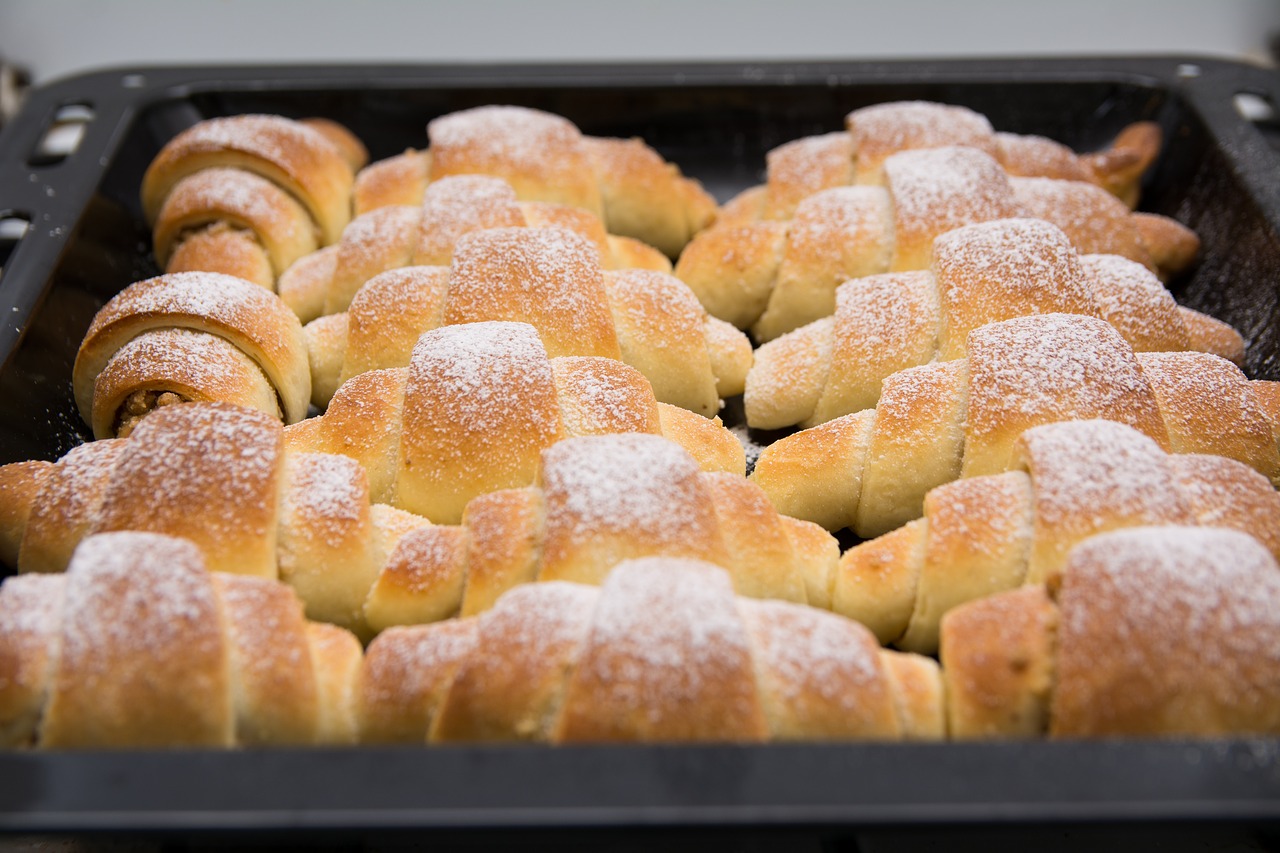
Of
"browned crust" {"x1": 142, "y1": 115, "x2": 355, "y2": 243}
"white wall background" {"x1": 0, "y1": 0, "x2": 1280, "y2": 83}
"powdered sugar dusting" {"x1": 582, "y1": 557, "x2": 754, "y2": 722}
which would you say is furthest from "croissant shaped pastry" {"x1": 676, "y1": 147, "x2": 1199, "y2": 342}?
"white wall background" {"x1": 0, "y1": 0, "x2": 1280, "y2": 83}

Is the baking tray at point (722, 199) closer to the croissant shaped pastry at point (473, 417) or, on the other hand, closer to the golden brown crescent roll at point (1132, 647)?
the golden brown crescent roll at point (1132, 647)

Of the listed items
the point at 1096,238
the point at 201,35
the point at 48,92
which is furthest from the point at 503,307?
the point at 201,35

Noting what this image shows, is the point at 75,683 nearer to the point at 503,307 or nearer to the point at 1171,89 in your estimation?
the point at 503,307

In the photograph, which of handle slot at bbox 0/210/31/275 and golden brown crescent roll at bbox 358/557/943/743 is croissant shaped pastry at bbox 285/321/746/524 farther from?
handle slot at bbox 0/210/31/275

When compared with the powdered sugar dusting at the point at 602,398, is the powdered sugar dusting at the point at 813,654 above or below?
below

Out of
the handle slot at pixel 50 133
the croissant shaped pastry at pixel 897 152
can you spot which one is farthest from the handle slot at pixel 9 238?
the croissant shaped pastry at pixel 897 152

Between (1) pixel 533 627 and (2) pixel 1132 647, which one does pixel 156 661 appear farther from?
(2) pixel 1132 647

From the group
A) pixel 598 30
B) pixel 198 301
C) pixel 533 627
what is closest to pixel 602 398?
pixel 533 627
